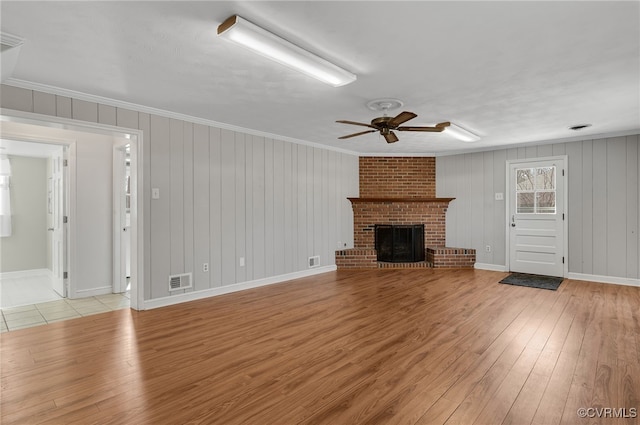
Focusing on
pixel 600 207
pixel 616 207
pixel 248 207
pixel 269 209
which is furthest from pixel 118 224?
pixel 616 207

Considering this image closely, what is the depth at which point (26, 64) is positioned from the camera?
107 inches

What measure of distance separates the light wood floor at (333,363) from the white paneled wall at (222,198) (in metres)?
0.72

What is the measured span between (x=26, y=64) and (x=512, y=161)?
6986 mm

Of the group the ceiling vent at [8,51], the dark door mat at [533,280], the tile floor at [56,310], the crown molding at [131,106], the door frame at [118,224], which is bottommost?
the tile floor at [56,310]

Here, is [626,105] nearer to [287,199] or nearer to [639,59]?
[639,59]

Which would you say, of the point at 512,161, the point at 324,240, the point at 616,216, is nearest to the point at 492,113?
the point at 512,161

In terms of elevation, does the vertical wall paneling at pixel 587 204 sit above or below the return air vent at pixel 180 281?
above

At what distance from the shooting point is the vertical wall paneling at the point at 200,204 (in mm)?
4410

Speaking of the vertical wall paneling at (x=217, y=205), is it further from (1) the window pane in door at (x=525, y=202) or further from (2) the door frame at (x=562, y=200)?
(1) the window pane in door at (x=525, y=202)

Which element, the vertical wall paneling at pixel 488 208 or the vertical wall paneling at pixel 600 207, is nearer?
the vertical wall paneling at pixel 600 207

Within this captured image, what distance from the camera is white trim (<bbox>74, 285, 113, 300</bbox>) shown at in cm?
455

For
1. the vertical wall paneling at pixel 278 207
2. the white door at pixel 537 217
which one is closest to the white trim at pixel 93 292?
the vertical wall paneling at pixel 278 207

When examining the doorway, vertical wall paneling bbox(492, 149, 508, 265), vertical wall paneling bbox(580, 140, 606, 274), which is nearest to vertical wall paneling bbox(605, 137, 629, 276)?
vertical wall paneling bbox(580, 140, 606, 274)

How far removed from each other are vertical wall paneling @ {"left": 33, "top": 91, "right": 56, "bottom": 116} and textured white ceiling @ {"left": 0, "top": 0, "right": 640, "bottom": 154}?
164 millimetres
